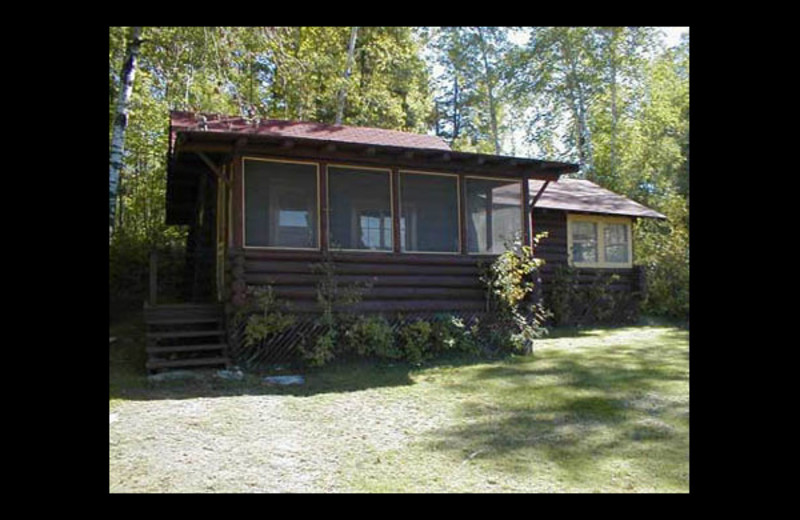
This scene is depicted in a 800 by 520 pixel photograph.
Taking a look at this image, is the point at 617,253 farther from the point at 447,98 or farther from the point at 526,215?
the point at 447,98

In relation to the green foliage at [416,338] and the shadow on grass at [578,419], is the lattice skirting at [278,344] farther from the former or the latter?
the shadow on grass at [578,419]

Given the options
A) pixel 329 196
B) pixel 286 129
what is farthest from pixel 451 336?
pixel 286 129

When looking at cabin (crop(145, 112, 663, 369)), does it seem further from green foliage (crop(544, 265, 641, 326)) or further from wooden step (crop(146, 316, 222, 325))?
green foliage (crop(544, 265, 641, 326))

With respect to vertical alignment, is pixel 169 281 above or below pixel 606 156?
below

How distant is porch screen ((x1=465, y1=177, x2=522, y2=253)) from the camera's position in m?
10.4

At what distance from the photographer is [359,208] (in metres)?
9.52

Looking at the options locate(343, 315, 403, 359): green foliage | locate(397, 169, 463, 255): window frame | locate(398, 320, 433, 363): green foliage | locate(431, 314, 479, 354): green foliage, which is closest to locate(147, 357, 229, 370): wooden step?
locate(343, 315, 403, 359): green foliage

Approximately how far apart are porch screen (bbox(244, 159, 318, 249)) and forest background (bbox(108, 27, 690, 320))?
321 cm

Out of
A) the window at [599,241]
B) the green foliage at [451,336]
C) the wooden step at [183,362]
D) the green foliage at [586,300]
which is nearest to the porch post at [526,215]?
the green foliage at [451,336]
